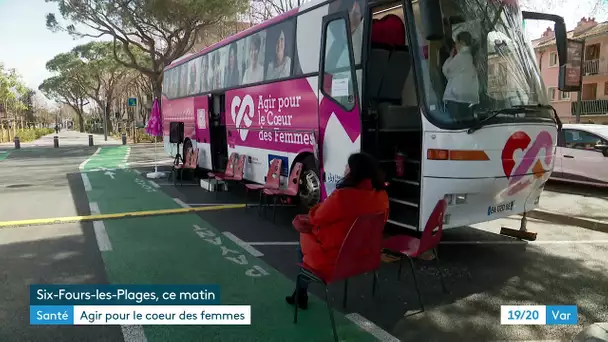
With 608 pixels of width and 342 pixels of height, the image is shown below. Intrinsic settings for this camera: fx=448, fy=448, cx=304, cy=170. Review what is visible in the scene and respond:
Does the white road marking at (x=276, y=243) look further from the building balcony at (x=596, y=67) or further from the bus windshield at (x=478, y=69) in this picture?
the building balcony at (x=596, y=67)

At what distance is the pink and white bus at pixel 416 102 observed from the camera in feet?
16.0

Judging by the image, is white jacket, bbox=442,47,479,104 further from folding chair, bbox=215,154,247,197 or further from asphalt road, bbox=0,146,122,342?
folding chair, bbox=215,154,247,197

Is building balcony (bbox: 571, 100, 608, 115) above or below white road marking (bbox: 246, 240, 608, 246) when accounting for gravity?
above

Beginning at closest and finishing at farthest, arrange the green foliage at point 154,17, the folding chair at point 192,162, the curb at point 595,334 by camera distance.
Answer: the curb at point 595,334, the folding chair at point 192,162, the green foliage at point 154,17

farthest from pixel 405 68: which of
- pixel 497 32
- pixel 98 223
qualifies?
pixel 98 223

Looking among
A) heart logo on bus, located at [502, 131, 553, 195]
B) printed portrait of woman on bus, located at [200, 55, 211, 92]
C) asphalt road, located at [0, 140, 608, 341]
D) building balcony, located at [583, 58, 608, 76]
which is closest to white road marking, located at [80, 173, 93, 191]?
asphalt road, located at [0, 140, 608, 341]

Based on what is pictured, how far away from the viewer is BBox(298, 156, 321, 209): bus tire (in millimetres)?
7184

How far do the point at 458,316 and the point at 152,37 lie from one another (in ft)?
98.7

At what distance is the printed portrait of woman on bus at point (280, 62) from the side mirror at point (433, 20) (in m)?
3.55

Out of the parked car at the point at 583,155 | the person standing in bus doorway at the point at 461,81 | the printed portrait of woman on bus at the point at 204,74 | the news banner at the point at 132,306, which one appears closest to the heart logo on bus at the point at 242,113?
the printed portrait of woman on bus at the point at 204,74

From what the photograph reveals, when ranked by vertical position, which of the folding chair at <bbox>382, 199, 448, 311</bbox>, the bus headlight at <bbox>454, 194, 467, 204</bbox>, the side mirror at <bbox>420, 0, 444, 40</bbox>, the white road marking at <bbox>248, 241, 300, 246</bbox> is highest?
the side mirror at <bbox>420, 0, 444, 40</bbox>

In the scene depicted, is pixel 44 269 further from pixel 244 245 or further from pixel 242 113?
pixel 242 113

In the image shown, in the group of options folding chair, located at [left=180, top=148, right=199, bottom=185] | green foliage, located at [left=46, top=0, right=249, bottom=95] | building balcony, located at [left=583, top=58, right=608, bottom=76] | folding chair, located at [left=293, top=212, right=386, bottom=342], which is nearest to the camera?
folding chair, located at [left=293, top=212, right=386, bottom=342]

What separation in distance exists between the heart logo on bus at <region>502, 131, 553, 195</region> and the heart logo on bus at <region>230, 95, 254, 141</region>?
5.22 meters
